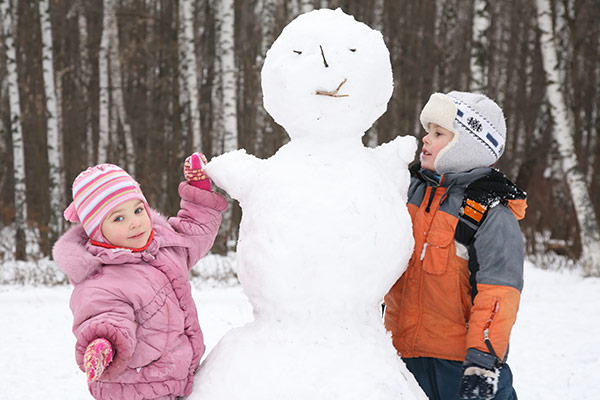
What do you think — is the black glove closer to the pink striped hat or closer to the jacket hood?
the jacket hood

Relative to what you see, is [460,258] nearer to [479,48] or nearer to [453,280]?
[453,280]

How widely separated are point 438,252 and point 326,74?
92 centimetres

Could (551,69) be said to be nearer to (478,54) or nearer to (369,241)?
(478,54)

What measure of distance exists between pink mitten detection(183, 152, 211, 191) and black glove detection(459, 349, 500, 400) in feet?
4.48

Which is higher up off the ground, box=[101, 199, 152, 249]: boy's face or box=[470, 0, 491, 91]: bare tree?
box=[470, 0, 491, 91]: bare tree

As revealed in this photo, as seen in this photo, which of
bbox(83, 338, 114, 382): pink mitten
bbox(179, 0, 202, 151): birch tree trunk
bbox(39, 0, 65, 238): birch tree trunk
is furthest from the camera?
bbox(39, 0, 65, 238): birch tree trunk

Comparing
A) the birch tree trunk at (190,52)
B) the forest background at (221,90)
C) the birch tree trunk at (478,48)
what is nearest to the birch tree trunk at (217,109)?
the forest background at (221,90)

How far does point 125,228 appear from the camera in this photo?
2.01 meters

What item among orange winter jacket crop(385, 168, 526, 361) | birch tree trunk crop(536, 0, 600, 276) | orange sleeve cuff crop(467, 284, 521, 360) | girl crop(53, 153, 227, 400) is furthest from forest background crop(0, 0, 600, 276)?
girl crop(53, 153, 227, 400)

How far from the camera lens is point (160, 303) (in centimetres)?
195

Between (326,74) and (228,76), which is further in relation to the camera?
(228,76)

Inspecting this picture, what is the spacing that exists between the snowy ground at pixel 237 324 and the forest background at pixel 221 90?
1.61m

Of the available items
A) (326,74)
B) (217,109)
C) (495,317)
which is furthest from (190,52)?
(495,317)

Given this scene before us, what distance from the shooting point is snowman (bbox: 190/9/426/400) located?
1890 millimetres
